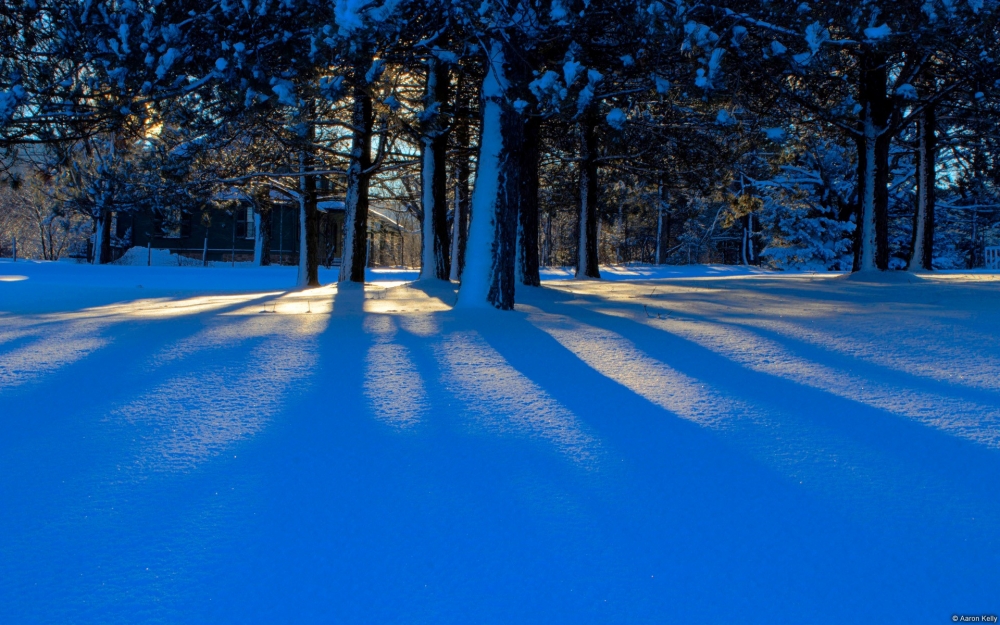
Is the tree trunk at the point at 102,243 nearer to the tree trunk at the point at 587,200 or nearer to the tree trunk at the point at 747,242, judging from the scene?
the tree trunk at the point at 587,200

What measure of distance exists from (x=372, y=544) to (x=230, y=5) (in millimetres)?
7919

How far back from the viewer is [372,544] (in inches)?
87.0

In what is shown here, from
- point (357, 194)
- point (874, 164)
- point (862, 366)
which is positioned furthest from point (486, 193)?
point (874, 164)

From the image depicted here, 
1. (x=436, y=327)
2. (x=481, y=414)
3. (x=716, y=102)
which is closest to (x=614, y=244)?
Result: (x=716, y=102)

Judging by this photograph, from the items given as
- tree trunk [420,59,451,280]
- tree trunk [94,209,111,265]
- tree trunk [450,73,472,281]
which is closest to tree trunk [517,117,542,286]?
tree trunk [450,73,472,281]

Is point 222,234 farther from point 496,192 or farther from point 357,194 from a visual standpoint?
point 496,192

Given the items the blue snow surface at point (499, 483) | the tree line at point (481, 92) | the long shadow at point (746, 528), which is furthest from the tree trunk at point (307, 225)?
the long shadow at point (746, 528)

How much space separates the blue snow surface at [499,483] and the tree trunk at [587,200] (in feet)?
38.5

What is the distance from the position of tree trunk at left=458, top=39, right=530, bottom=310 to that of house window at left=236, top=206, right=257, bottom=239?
32.9 meters

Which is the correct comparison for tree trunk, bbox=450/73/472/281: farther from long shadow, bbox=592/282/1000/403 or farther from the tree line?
long shadow, bbox=592/282/1000/403

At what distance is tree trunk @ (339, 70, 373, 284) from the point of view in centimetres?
1426

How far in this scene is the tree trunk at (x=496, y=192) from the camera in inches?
304

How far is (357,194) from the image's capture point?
47.6 ft

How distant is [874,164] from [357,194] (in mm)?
11008
